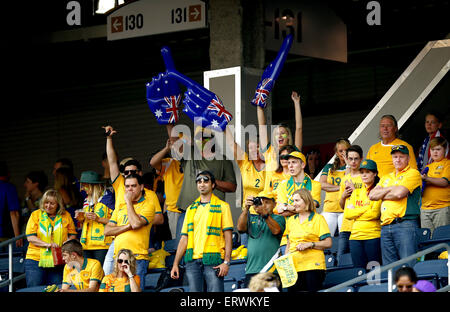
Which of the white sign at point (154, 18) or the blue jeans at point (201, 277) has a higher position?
the white sign at point (154, 18)

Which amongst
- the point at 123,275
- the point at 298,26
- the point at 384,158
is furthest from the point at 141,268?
the point at 298,26

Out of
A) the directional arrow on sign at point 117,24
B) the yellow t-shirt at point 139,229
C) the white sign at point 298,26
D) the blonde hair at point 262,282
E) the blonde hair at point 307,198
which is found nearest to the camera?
the blonde hair at point 262,282

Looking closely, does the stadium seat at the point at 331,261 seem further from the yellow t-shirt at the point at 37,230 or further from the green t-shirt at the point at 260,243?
the yellow t-shirt at the point at 37,230

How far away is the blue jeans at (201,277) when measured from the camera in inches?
373

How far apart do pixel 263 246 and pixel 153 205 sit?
5.56 feet

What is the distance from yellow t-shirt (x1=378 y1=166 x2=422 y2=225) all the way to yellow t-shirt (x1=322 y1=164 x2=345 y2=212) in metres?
1.44

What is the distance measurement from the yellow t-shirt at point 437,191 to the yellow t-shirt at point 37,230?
4.22 m

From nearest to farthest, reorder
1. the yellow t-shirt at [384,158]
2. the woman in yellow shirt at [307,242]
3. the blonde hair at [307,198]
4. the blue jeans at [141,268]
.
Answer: the woman in yellow shirt at [307,242], the blonde hair at [307,198], the blue jeans at [141,268], the yellow t-shirt at [384,158]

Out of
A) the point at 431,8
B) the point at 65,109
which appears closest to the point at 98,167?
the point at 65,109

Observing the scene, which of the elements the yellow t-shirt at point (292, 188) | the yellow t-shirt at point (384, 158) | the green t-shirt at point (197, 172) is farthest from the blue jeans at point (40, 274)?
the yellow t-shirt at point (384, 158)

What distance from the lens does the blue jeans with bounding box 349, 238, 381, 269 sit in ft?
31.0

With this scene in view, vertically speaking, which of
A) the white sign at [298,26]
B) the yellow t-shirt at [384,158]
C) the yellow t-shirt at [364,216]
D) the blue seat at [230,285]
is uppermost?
the white sign at [298,26]

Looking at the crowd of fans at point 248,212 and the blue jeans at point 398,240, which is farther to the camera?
the crowd of fans at point 248,212

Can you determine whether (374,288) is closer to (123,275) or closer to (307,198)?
(307,198)
